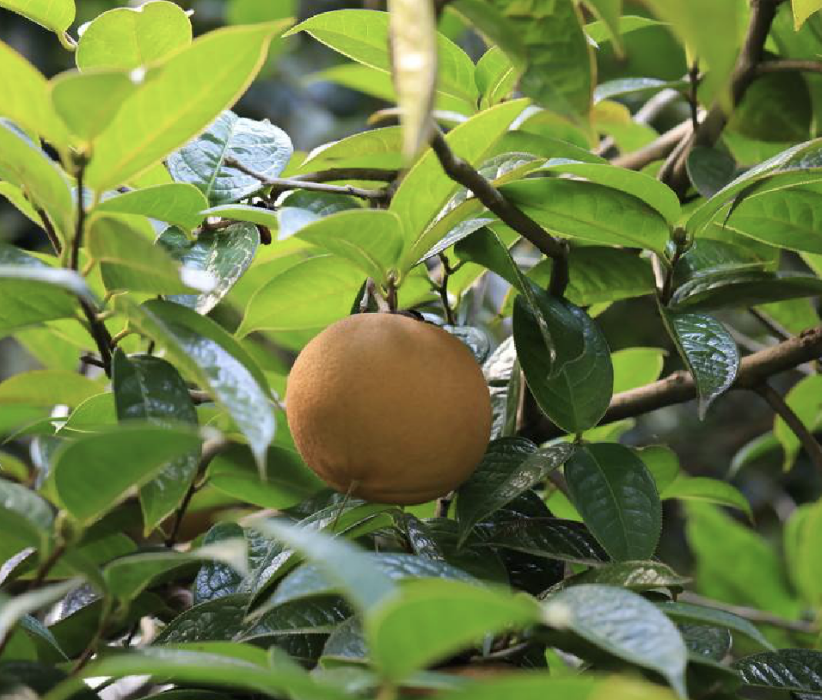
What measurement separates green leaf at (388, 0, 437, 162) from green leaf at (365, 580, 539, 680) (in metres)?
0.16

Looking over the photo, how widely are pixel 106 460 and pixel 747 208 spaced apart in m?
0.49

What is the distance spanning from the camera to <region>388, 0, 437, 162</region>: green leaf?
412mm

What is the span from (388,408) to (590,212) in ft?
0.68

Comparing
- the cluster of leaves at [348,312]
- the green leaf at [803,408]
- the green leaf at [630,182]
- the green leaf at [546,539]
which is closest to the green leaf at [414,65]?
the cluster of leaves at [348,312]

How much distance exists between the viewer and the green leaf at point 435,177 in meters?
0.63

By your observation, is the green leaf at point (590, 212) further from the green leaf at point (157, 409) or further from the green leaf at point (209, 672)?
the green leaf at point (209, 672)

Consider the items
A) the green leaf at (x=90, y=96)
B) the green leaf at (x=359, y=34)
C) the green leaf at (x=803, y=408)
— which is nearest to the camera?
the green leaf at (x=90, y=96)

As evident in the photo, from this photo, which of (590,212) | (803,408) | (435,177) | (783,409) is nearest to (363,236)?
(435,177)

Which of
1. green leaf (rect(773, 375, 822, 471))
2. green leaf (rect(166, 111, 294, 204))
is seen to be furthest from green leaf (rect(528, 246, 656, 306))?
green leaf (rect(773, 375, 822, 471))

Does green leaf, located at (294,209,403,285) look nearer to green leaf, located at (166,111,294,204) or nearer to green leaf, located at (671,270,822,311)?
green leaf, located at (166,111,294,204)

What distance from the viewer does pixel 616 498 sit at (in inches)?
27.1

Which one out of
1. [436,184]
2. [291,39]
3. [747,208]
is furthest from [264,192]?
[291,39]

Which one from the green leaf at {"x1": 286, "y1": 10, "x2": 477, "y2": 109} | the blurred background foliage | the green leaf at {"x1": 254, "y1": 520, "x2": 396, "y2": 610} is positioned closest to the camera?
the green leaf at {"x1": 254, "y1": 520, "x2": 396, "y2": 610}

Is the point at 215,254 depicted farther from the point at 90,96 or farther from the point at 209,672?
the point at 209,672
